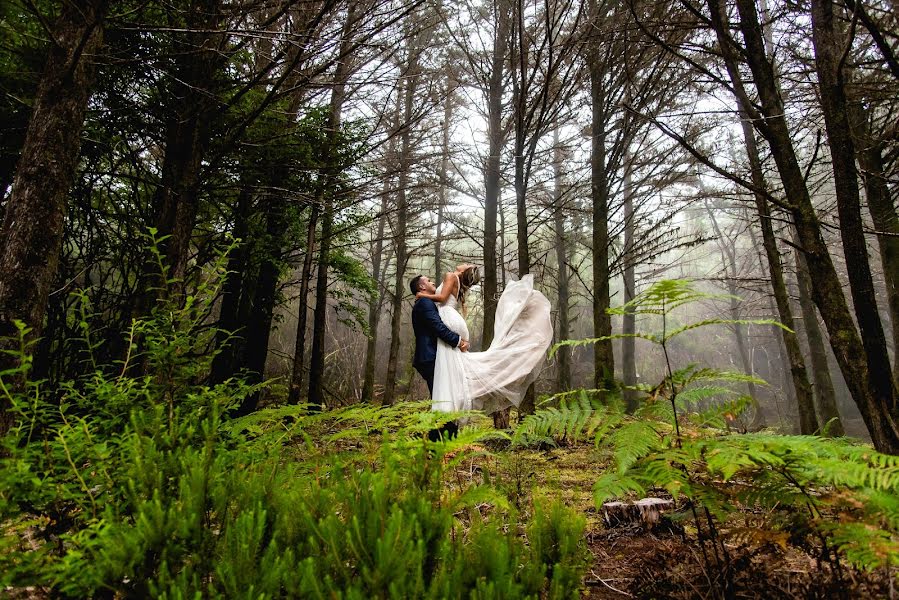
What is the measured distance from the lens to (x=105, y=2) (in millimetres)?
2377

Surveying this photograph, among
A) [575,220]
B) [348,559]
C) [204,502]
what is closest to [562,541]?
[348,559]

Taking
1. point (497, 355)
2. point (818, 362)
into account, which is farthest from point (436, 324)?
point (818, 362)

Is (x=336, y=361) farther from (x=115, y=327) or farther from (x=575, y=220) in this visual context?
(x=575, y=220)

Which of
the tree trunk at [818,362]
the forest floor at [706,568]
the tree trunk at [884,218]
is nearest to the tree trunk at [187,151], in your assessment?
the forest floor at [706,568]

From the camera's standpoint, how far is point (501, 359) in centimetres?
463

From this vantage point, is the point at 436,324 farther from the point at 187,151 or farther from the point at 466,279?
the point at 187,151

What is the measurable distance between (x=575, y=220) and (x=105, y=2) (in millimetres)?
14880

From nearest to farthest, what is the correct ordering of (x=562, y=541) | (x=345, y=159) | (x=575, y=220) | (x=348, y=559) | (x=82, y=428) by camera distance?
1. (x=348, y=559)
2. (x=562, y=541)
3. (x=82, y=428)
4. (x=345, y=159)
5. (x=575, y=220)

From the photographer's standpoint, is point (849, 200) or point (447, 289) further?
point (447, 289)

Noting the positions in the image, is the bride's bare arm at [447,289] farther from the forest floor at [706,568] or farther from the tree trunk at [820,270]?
the tree trunk at [820,270]

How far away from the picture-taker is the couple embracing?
4336mm

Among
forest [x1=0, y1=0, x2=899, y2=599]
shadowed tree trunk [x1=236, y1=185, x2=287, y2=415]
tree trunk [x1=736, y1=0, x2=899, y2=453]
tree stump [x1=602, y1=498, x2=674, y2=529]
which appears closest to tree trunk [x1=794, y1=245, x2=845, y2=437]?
forest [x1=0, y1=0, x2=899, y2=599]

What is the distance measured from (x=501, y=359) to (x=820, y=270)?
2926 millimetres

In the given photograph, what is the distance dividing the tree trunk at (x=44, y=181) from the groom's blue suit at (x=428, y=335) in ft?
9.45
